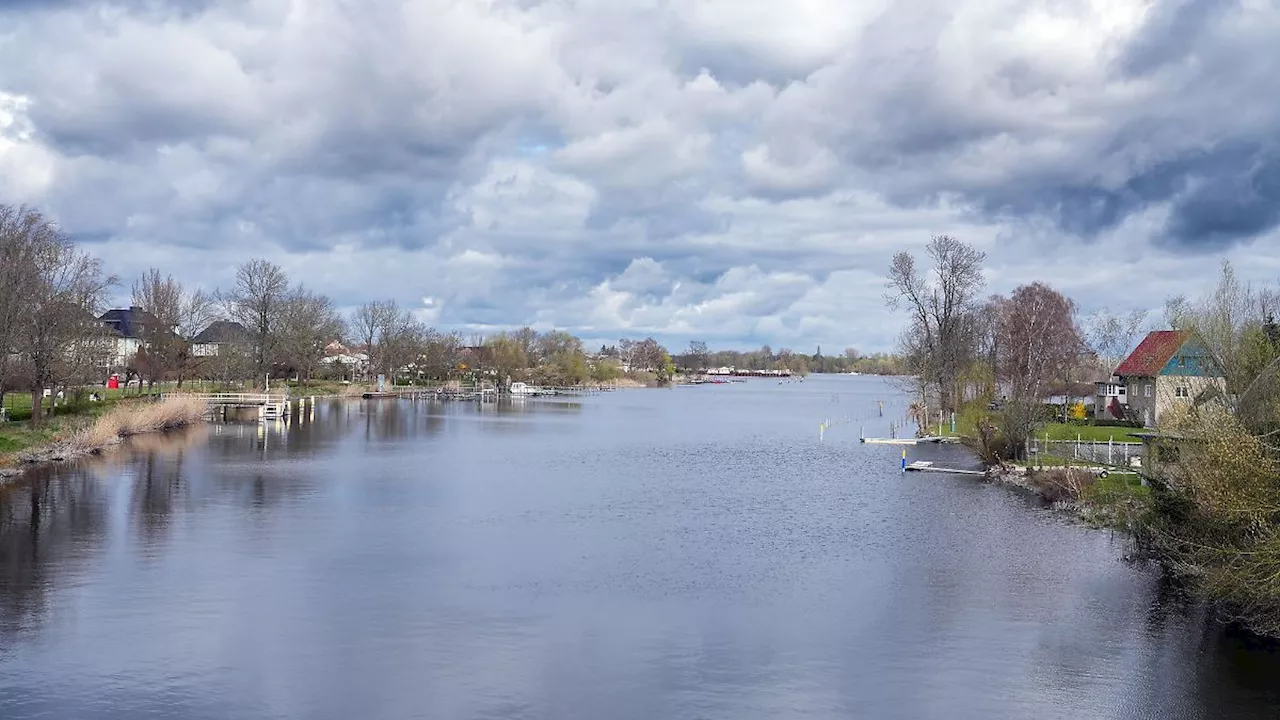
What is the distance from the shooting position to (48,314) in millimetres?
44781

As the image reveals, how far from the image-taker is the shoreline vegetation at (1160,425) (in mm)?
16891

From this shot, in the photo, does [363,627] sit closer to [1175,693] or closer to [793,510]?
[1175,693]

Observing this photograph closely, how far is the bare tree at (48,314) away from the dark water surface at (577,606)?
787cm

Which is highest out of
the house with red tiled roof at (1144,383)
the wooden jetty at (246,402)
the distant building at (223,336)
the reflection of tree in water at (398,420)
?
the distant building at (223,336)

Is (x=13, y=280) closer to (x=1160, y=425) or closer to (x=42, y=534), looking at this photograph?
(x=42, y=534)

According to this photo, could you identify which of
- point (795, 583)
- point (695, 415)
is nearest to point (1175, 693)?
point (795, 583)

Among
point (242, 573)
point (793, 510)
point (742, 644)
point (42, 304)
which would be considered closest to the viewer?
point (742, 644)

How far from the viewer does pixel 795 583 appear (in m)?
22.5

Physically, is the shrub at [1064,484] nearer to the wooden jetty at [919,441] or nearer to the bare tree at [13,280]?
the wooden jetty at [919,441]

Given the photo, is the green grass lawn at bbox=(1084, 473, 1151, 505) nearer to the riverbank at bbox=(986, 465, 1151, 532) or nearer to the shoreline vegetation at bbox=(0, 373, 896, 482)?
the riverbank at bbox=(986, 465, 1151, 532)

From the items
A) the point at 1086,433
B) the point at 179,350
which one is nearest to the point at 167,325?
the point at 179,350

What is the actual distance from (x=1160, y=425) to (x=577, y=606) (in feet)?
42.8

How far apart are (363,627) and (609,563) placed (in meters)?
7.08

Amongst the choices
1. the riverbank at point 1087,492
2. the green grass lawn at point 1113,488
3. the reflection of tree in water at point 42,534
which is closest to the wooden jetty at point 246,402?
the reflection of tree in water at point 42,534
